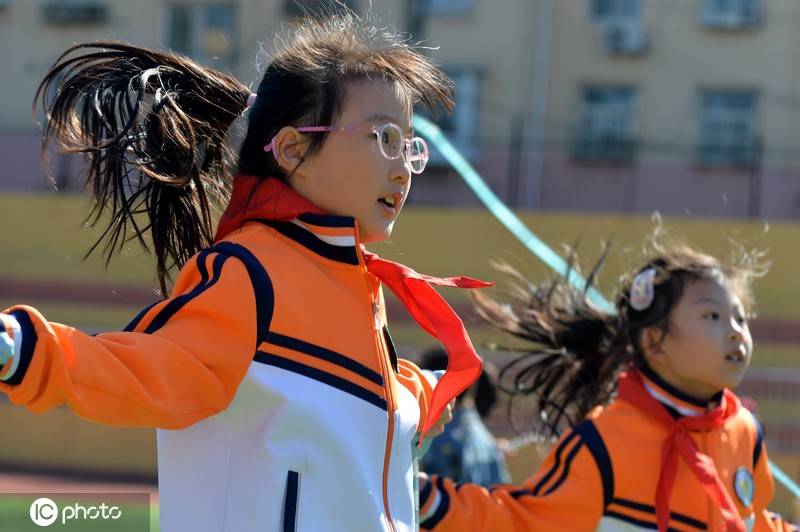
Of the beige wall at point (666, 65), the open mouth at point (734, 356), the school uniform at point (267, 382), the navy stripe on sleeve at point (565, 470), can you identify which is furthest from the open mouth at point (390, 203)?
the beige wall at point (666, 65)

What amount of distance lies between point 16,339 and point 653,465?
2327 mm

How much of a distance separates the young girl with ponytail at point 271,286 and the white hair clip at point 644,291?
4.80 ft

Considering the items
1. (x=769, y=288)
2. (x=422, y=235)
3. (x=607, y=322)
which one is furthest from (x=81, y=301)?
(x=607, y=322)

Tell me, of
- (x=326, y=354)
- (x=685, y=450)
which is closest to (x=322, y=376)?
(x=326, y=354)

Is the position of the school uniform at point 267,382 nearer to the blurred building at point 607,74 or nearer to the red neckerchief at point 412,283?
the red neckerchief at point 412,283

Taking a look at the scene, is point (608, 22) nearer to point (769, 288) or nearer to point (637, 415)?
point (769, 288)

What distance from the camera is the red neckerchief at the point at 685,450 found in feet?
12.9

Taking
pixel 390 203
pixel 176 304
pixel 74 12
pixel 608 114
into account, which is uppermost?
pixel 74 12

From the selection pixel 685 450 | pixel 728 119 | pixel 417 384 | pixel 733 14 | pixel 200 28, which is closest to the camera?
pixel 417 384

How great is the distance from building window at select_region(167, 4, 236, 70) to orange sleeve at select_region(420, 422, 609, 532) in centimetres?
1793

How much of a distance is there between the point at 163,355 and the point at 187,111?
804 mm

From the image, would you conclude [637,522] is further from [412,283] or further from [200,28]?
[200,28]

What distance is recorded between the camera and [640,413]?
4.19 m

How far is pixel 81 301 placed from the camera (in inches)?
667
